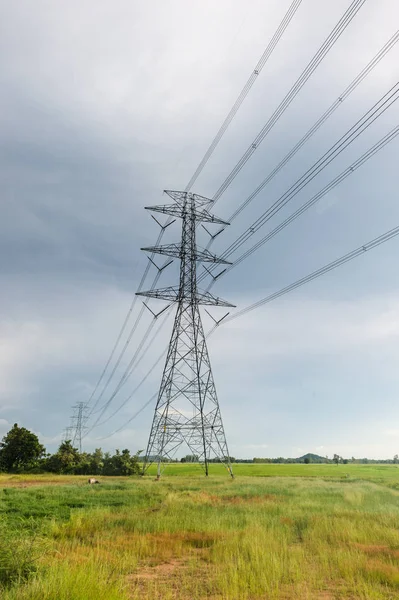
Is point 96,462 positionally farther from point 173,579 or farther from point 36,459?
point 173,579


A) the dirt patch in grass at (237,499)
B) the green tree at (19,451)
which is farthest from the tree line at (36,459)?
the dirt patch in grass at (237,499)

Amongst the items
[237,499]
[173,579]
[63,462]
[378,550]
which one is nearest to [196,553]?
[173,579]

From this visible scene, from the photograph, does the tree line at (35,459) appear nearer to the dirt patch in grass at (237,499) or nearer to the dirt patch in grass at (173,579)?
the dirt patch in grass at (237,499)

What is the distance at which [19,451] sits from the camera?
65.2 m

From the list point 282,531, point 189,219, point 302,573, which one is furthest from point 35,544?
point 189,219

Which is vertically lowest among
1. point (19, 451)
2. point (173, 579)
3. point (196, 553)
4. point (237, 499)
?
point (173, 579)

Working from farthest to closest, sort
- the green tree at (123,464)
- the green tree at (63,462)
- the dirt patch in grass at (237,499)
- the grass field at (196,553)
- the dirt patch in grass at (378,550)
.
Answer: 1. the green tree at (63,462)
2. the green tree at (123,464)
3. the dirt patch in grass at (237,499)
4. the dirt patch in grass at (378,550)
5. the grass field at (196,553)

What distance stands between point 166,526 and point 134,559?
5.31 meters

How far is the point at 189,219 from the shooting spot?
37438 millimetres

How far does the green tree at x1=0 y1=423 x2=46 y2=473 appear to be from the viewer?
64438mm

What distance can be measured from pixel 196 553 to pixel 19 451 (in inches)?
2485

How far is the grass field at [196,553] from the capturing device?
8.08 m

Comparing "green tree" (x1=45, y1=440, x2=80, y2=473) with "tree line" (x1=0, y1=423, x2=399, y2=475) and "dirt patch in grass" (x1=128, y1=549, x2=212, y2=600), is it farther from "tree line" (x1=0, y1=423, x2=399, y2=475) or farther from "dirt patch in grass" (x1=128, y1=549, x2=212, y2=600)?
"dirt patch in grass" (x1=128, y1=549, x2=212, y2=600)

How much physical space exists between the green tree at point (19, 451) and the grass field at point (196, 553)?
164 ft
